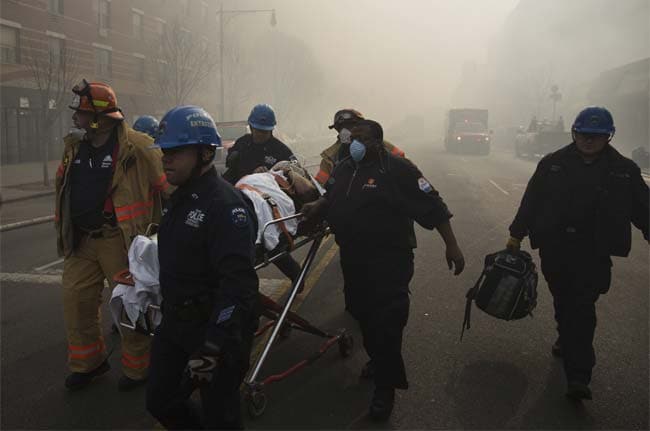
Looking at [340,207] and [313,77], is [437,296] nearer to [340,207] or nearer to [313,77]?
[340,207]

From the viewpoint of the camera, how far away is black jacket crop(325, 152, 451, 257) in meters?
3.25

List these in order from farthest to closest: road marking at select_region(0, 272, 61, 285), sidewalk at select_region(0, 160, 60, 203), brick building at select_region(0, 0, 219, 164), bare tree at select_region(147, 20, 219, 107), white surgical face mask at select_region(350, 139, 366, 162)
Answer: bare tree at select_region(147, 20, 219, 107)
brick building at select_region(0, 0, 219, 164)
sidewalk at select_region(0, 160, 60, 203)
road marking at select_region(0, 272, 61, 285)
white surgical face mask at select_region(350, 139, 366, 162)

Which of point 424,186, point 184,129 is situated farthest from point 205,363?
point 424,186

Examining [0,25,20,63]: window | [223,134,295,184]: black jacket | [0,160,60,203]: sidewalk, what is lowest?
[0,160,60,203]: sidewalk

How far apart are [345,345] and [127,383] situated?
1.54 m

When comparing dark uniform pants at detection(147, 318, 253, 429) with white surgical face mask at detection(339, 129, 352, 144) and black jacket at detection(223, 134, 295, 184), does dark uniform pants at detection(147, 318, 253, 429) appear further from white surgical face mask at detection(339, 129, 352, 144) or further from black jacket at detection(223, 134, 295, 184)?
black jacket at detection(223, 134, 295, 184)

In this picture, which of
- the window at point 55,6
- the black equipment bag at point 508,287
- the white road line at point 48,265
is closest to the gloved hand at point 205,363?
the black equipment bag at point 508,287

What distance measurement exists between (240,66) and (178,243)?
4017cm

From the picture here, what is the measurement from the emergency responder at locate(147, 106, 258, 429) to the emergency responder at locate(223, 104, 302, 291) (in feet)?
9.50

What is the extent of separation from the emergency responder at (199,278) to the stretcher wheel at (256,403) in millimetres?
679

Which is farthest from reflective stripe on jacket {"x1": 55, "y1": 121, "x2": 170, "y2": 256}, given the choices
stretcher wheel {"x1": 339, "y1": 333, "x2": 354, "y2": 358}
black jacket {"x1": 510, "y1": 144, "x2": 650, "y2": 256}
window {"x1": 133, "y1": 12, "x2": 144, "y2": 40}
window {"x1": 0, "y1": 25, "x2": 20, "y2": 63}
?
window {"x1": 133, "y1": 12, "x2": 144, "y2": 40}

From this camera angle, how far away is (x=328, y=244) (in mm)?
8031

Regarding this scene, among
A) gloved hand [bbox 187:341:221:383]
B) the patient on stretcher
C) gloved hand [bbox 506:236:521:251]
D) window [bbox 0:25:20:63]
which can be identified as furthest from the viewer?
window [bbox 0:25:20:63]

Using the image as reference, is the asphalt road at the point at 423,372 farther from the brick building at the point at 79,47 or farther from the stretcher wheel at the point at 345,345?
the brick building at the point at 79,47
